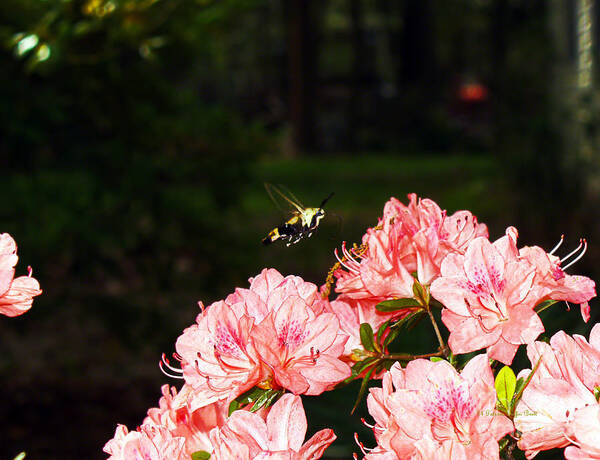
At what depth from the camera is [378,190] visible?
13195 millimetres

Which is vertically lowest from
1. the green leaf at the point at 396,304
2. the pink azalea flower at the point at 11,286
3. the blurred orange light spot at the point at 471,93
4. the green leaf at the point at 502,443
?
the blurred orange light spot at the point at 471,93

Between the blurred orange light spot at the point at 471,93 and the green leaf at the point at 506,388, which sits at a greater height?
the green leaf at the point at 506,388

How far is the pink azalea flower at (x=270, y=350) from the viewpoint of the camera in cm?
100

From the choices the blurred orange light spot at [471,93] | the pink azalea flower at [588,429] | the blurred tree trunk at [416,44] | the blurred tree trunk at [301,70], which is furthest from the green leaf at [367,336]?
the blurred orange light spot at [471,93]

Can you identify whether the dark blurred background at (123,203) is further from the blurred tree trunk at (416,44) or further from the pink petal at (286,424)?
the blurred tree trunk at (416,44)

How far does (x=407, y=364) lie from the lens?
3.32 feet

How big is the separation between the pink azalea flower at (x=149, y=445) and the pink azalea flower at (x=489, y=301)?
342mm

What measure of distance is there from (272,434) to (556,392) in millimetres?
311

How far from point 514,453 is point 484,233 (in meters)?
0.31

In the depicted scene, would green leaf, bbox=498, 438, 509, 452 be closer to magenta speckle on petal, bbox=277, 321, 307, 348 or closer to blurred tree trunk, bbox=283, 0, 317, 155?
magenta speckle on petal, bbox=277, 321, 307, 348

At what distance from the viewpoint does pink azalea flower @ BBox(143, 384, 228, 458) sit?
1060mm

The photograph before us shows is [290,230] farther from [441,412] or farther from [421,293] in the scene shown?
[441,412]

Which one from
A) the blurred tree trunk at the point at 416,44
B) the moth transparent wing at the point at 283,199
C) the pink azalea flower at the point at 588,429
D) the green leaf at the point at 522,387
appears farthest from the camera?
the blurred tree trunk at the point at 416,44

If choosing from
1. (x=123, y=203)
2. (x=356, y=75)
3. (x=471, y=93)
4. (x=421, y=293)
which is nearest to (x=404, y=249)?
(x=421, y=293)
